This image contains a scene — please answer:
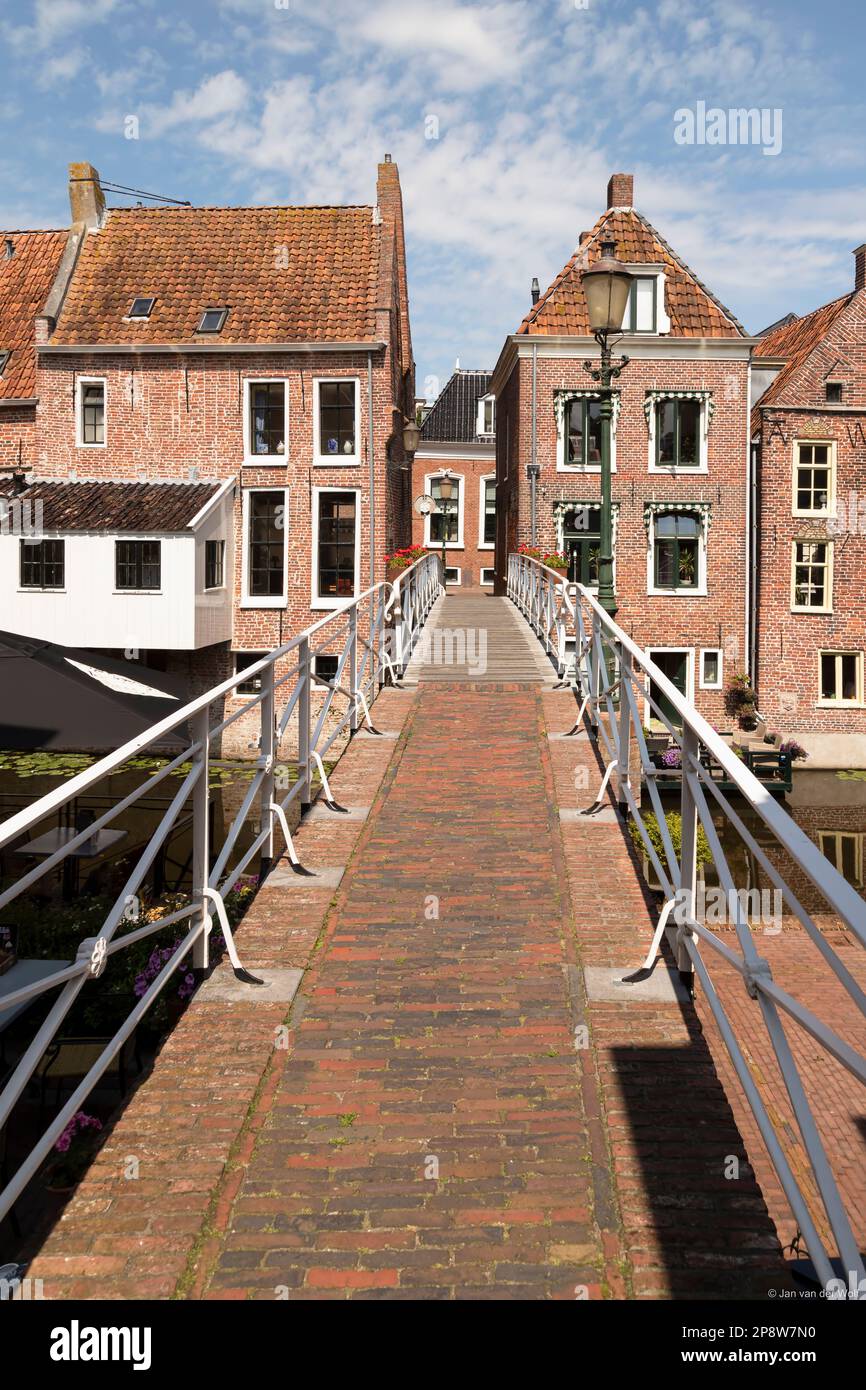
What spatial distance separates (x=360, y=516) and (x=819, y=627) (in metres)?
13.0

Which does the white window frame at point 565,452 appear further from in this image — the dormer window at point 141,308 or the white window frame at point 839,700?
the dormer window at point 141,308

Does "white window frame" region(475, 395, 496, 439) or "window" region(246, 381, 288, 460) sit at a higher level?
"white window frame" region(475, 395, 496, 439)

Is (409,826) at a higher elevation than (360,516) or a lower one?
lower

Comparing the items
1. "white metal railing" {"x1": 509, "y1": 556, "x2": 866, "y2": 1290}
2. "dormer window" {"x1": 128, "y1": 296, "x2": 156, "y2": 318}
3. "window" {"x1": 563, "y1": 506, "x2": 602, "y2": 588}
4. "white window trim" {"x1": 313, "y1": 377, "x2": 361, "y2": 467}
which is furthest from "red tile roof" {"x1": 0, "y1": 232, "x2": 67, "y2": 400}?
"white metal railing" {"x1": 509, "y1": 556, "x2": 866, "y2": 1290}

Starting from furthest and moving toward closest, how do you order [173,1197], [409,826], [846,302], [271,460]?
[846,302], [271,460], [409,826], [173,1197]

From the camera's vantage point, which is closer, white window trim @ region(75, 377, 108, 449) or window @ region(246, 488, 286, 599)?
white window trim @ region(75, 377, 108, 449)

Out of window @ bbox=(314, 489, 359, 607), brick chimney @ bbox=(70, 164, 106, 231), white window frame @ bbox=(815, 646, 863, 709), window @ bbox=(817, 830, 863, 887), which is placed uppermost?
brick chimney @ bbox=(70, 164, 106, 231)

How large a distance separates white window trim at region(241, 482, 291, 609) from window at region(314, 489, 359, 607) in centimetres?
81

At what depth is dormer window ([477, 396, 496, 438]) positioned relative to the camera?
43.2 m

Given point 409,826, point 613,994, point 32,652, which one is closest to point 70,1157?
point 409,826

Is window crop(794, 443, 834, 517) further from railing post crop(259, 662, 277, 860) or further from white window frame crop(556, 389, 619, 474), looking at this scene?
railing post crop(259, 662, 277, 860)

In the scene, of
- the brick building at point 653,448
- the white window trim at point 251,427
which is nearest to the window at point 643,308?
the brick building at point 653,448
